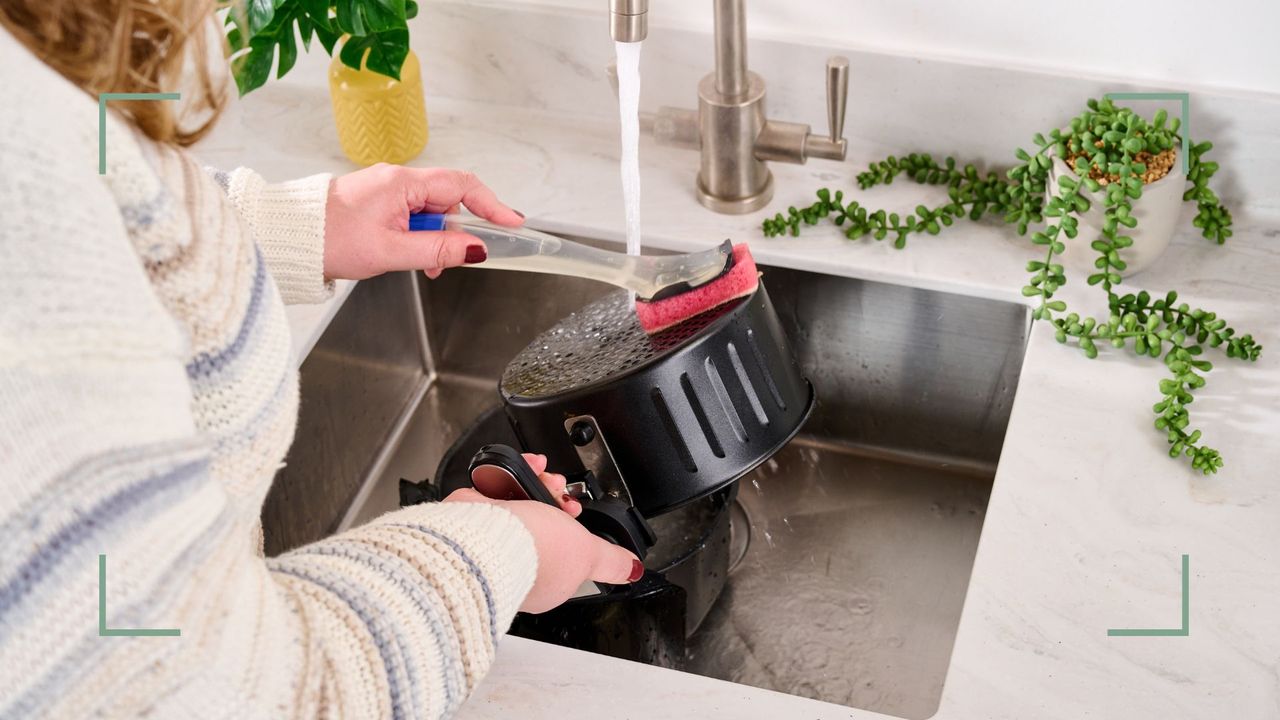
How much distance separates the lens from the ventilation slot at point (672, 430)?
0.83m

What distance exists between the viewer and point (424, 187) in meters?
0.90

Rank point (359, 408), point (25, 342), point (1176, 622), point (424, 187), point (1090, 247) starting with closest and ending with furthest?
point (25, 342)
point (1176, 622)
point (424, 187)
point (1090, 247)
point (359, 408)

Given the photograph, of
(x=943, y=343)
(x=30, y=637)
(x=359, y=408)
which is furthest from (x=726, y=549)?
(x=30, y=637)

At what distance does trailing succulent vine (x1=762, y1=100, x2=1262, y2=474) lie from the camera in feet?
3.12

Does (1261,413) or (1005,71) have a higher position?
(1005,71)

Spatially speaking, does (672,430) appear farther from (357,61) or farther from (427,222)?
(357,61)

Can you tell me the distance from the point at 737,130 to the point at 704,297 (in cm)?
27

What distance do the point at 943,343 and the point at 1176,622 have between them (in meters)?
0.38

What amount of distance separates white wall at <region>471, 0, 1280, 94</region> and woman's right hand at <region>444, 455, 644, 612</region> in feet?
1.95

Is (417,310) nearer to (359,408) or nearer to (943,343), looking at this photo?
(359,408)

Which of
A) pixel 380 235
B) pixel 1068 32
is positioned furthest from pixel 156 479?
pixel 1068 32

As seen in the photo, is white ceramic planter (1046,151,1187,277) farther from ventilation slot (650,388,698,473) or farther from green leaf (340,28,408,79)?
green leaf (340,28,408,79)

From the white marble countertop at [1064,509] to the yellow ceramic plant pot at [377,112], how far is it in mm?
33

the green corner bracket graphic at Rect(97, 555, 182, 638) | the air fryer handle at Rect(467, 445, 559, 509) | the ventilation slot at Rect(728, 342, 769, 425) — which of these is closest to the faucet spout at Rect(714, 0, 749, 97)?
the ventilation slot at Rect(728, 342, 769, 425)
